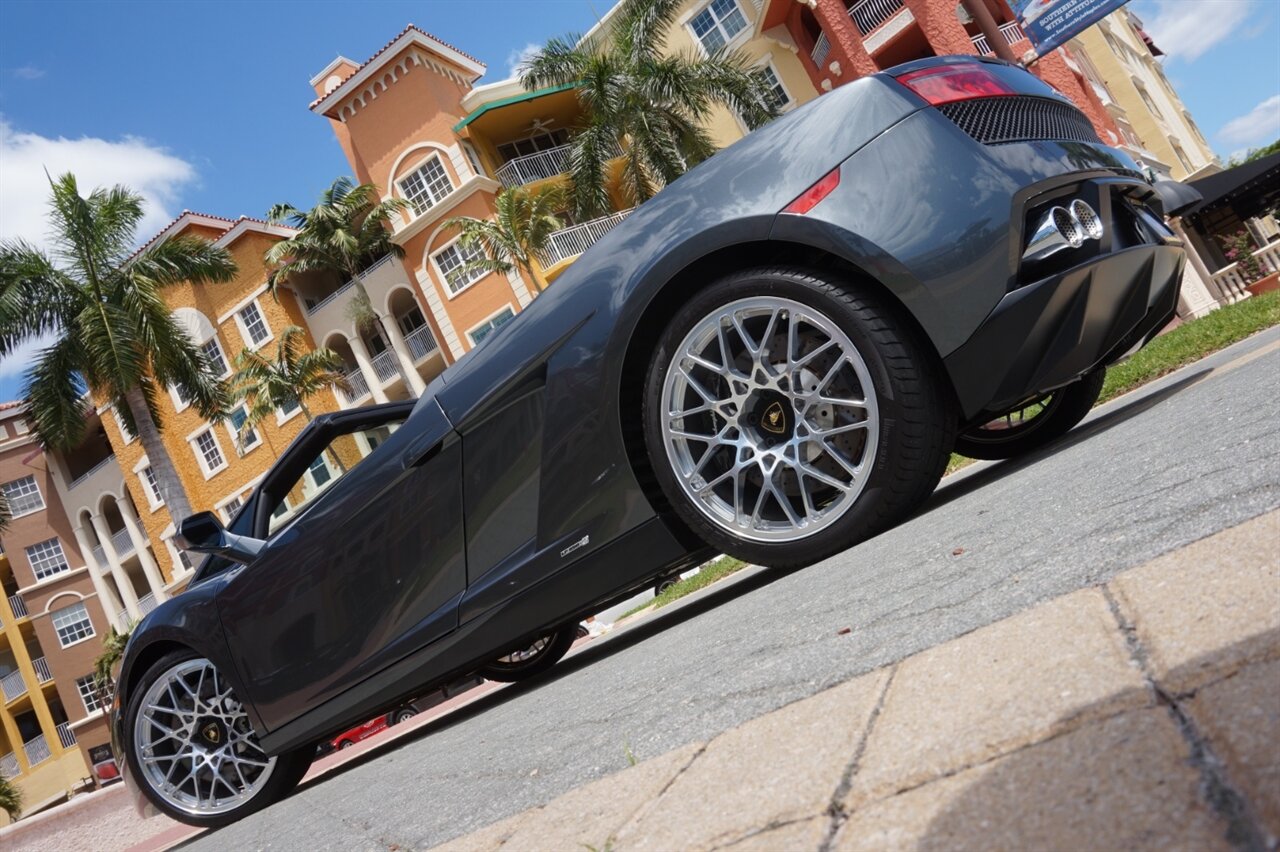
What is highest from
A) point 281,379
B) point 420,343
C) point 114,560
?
point 114,560

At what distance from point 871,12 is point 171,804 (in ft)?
90.0

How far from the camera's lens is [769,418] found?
2945 millimetres

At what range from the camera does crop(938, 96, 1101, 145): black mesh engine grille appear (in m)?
2.82

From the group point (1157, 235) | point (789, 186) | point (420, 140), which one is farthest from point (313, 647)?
point (420, 140)

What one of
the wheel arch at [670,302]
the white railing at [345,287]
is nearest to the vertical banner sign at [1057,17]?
the wheel arch at [670,302]

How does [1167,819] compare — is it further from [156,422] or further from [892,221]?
[156,422]

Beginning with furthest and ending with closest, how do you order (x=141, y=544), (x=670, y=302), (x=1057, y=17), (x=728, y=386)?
(x=141, y=544)
(x=1057, y=17)
(x=670, y=302)
(x=728, y=386)

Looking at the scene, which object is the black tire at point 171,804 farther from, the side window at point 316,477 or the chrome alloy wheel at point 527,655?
the chrome alloy wheel at point 527,655

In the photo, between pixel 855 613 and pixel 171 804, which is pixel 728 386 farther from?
pixel 171 804

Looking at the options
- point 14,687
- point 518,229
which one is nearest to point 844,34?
point 518,229

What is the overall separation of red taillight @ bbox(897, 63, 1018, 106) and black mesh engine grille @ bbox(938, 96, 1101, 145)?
0.10 feet

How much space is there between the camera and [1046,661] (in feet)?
4.38

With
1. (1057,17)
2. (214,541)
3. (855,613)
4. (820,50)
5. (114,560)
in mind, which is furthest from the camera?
(114,560)

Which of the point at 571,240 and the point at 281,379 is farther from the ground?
the point at 281,379
